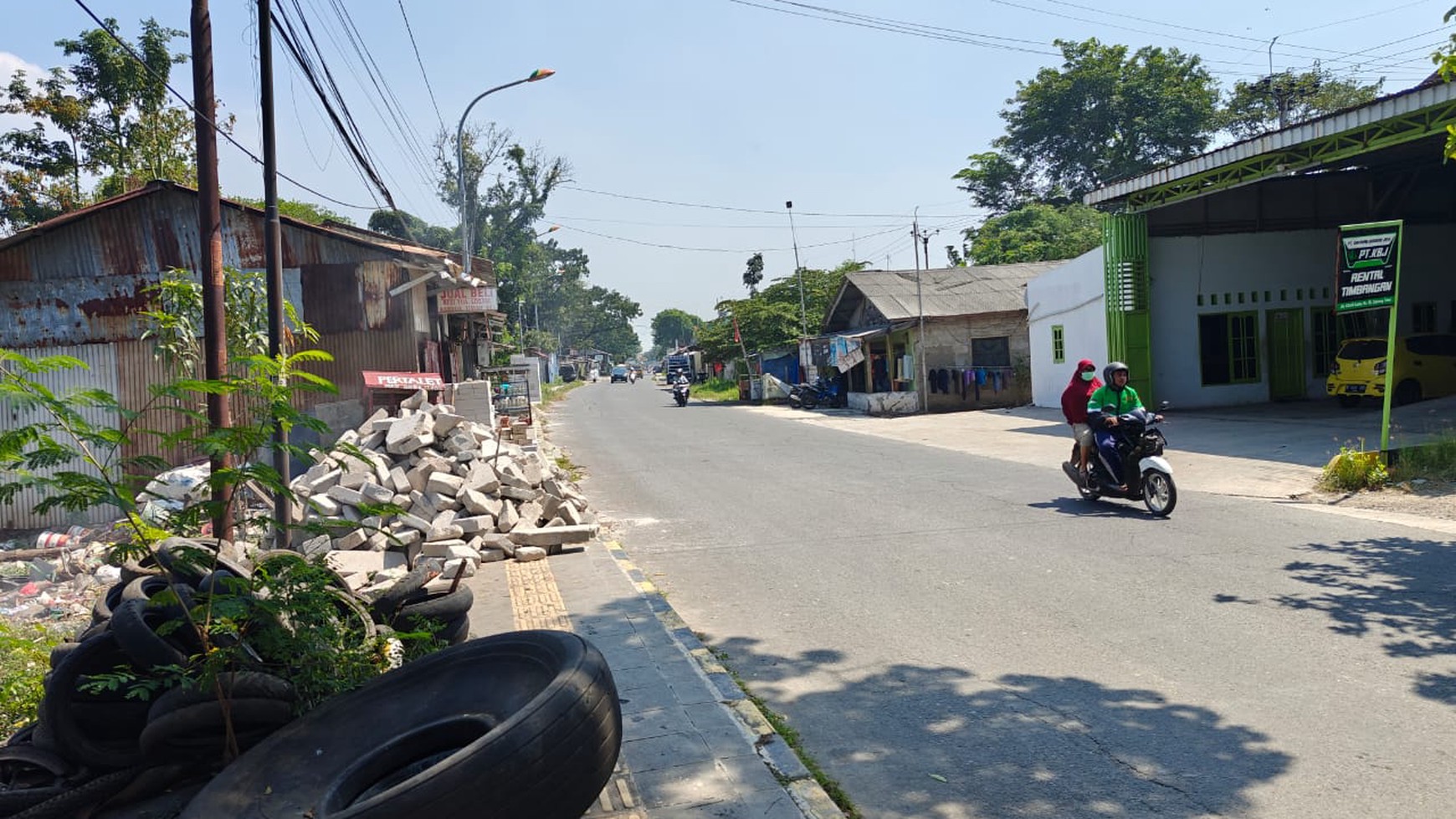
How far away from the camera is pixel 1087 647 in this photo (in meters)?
5.60

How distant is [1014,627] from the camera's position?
610 cm

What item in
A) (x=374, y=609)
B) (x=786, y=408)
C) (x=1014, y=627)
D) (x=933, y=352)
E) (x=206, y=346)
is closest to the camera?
(x=374, y=609)

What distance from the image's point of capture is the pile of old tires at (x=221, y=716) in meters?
3.63

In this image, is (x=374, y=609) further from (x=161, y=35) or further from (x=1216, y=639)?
(x=161, y=35)

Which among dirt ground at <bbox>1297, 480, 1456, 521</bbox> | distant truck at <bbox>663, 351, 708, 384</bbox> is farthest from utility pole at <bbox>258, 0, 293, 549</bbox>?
distant truck at <bbox>663, 351, 708, 384</bbox>

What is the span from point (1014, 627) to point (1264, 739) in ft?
6.61

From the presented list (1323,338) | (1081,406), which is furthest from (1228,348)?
(1081,406)

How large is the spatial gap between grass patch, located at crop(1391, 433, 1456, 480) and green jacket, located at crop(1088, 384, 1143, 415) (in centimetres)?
324

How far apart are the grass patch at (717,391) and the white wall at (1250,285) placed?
24.6 meters

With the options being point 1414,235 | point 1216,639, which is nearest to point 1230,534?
point 1216,639

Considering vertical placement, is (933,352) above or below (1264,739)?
above

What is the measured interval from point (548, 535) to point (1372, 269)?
10103mm

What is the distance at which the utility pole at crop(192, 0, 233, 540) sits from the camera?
846 centimetres

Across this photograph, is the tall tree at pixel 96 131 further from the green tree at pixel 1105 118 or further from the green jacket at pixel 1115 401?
the green tree at pixel 1105 118
